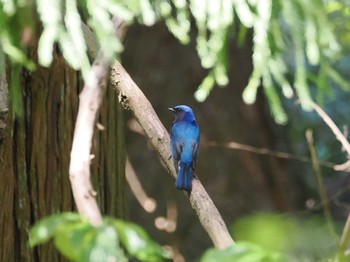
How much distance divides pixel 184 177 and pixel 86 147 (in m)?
0.94

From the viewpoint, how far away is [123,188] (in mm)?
2826

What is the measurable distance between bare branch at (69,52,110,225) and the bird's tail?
0.70m

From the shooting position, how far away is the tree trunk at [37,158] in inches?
98.5

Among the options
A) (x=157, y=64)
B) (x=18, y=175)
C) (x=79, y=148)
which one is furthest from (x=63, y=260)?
(x=157, y=64)

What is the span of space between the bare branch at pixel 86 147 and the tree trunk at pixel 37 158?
1.02 meters

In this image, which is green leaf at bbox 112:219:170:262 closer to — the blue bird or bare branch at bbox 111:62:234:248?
bare branch at bbox 111:62:234:248

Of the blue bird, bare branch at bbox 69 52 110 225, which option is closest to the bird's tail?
the blue bird

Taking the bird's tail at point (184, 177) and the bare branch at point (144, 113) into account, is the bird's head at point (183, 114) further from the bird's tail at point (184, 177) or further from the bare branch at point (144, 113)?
the bare branch at point (144, 113)

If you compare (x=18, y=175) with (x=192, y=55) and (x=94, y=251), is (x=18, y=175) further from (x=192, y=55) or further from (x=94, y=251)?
(x=192, y=55)

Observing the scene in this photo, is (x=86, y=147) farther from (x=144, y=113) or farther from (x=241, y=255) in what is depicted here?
(x=144, y=113)

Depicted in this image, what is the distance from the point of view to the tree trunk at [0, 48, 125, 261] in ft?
8.21

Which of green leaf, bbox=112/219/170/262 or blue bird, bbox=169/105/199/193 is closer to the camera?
green leaf, bbox=112/219/170/262

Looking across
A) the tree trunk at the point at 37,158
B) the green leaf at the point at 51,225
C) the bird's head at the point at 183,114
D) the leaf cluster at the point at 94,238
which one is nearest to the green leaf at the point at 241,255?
the leaf cluster at the point at 94,238

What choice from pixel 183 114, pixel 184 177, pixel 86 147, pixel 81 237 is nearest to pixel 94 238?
pixel 81 237
